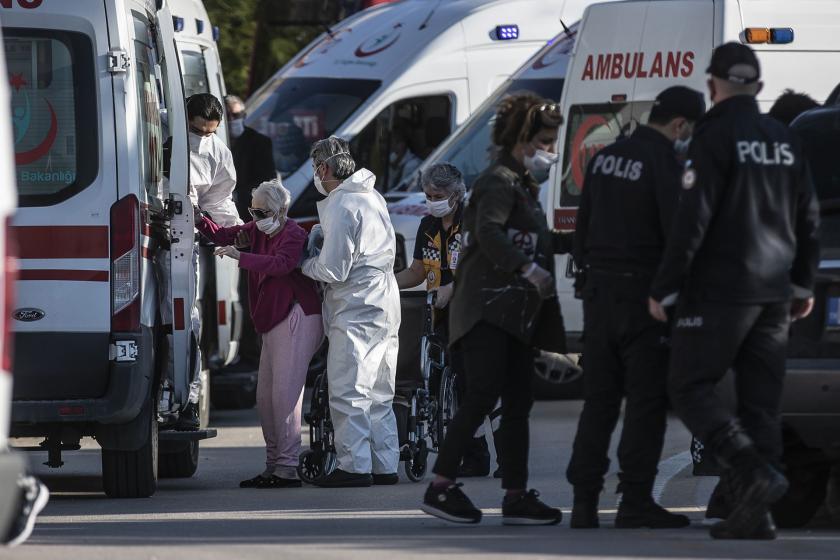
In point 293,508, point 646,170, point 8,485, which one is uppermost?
point 646,170

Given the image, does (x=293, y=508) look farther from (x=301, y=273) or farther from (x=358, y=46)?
(x=358, y=46)

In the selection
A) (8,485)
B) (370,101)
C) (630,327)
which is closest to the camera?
(8,485)

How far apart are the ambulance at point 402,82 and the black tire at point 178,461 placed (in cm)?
451

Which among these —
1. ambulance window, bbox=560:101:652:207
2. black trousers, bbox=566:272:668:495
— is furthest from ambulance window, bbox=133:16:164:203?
ambulance window, bbox=560:101:652:207

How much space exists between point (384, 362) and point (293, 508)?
4.34 feet

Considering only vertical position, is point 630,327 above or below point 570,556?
above

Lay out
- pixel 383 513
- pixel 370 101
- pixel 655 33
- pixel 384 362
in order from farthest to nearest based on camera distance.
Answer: pixel 370 101
pixel 655 33
pixel 384 362
pixel 383 513

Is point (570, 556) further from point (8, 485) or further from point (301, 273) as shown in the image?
point (301, 273)

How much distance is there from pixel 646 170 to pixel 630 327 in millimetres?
606

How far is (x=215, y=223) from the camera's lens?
11.3 meters

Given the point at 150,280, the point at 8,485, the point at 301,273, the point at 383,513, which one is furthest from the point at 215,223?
the point at 8,485

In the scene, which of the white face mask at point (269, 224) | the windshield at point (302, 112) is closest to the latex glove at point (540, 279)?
the white face mask at point (269, 224)

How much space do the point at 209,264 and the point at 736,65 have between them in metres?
6.25

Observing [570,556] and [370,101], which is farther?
[370,101]
